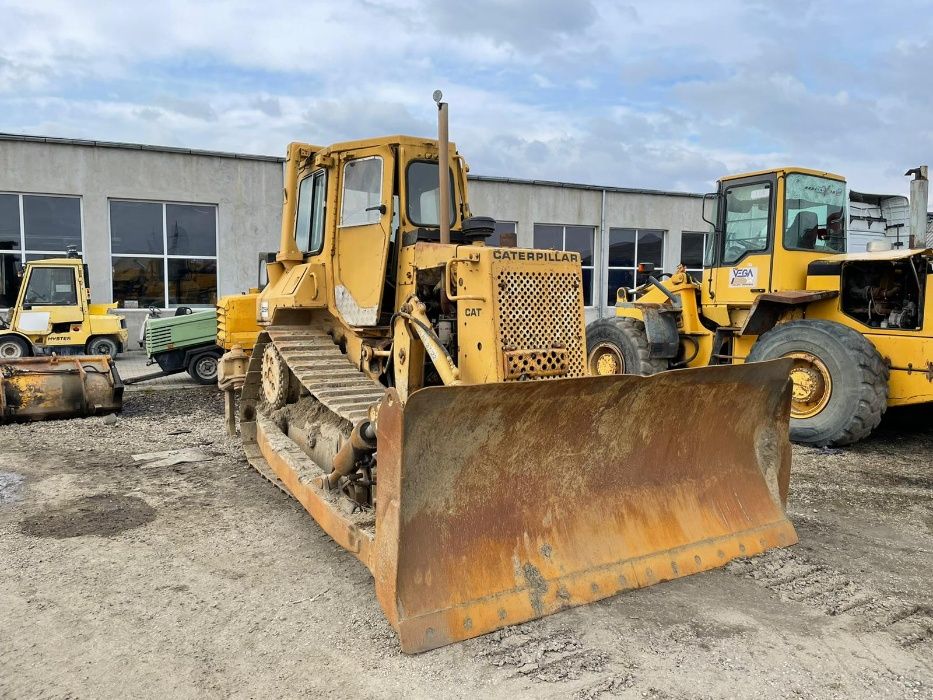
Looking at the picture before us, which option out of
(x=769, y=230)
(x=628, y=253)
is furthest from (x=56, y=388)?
(x=628, y=253)

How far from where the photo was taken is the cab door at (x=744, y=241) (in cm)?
816

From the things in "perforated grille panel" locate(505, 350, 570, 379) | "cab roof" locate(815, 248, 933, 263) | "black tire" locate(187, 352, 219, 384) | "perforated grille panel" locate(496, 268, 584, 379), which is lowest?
"black tire" locate(187, 352, 219, 384)

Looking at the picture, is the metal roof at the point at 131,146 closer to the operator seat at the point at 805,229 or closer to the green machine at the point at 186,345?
the green machine at the point at 186,345

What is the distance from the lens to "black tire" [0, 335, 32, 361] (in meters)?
13.2

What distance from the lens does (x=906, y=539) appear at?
4773 millimetres

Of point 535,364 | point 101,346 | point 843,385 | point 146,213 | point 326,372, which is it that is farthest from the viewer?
point 146,213

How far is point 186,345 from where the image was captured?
11.7 metres

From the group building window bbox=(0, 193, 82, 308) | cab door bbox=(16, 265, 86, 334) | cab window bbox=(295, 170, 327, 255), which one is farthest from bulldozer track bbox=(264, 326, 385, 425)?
building window bbox=(0, 193, 82, 308)

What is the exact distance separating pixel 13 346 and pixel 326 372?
10.6m

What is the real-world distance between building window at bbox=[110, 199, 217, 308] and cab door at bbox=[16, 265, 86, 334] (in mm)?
2768

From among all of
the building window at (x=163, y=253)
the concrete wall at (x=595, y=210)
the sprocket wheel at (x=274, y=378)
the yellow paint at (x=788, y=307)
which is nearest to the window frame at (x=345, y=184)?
the sprocket wheel at (x=274, y=378)

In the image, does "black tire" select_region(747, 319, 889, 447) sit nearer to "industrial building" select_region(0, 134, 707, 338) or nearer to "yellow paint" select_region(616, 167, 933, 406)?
"yellow paint" select_region(616, 167, 933, 406)

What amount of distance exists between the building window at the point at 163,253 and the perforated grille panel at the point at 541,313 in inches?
564

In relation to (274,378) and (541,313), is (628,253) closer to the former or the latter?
(274,378)
